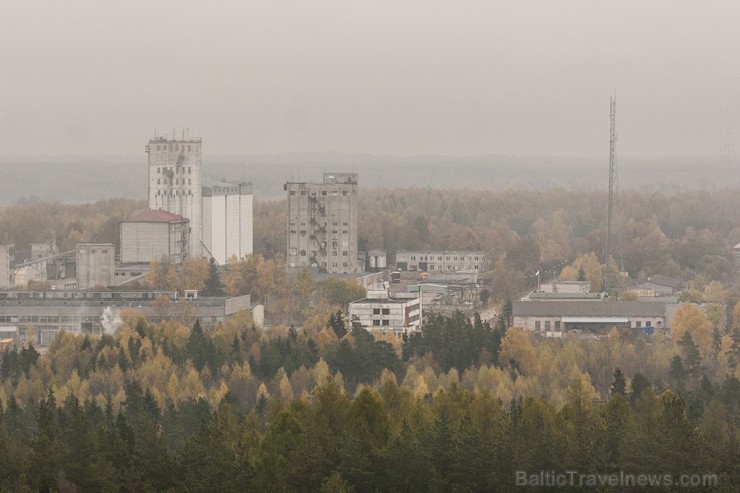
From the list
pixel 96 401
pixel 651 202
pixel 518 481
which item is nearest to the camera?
pixel 518 481

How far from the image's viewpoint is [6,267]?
5544 cm

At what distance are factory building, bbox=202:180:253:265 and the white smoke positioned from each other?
44.9 feet

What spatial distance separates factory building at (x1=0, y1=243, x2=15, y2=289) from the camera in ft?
181

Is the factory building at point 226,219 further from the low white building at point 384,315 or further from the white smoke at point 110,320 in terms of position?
the low white building at point 384,315

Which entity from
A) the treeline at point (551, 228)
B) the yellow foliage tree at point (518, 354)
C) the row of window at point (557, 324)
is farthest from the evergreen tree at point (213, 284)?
the yellow foliage tree at point (518, 354)

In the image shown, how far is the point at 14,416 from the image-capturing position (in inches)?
1137

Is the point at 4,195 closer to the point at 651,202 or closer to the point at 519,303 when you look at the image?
the point at 651,202

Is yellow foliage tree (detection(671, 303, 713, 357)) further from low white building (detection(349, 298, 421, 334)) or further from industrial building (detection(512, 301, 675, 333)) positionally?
low white building (detection(349, 298, 421, 334))

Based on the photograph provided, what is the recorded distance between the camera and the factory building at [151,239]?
2201 inches

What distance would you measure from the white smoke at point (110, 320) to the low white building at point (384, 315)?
15.6 feet

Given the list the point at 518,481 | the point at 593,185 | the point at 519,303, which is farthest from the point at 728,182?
the point at 518,481

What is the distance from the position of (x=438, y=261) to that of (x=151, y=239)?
1121 centimetres

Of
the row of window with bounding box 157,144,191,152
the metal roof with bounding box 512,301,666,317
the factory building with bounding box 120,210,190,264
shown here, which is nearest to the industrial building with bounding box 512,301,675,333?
the metal roof with bounding box 512,301,666,317

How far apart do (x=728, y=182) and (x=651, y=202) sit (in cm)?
2575
